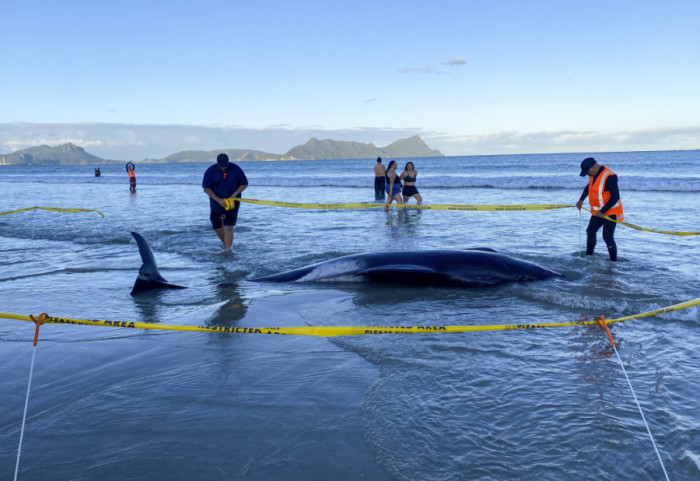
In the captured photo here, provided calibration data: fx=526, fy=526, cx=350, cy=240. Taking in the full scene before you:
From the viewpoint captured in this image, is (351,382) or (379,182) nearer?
(351,382)

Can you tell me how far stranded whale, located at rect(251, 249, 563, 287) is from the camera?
22.8 ft

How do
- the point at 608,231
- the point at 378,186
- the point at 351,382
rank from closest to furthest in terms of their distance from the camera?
the point at 351,382
the point at 608,231
the point at 378,186

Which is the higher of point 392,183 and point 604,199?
point 392,183

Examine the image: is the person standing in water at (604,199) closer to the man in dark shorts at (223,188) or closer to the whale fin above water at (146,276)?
the man in dark shorts at (223,188)

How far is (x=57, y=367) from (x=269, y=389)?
6.32 ft

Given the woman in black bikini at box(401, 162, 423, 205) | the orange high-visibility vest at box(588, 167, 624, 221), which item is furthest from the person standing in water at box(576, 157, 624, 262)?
the woman in black bikini at box(401, 162, 423, 205)

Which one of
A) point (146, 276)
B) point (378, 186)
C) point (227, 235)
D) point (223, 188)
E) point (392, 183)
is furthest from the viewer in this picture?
point (378, 186)

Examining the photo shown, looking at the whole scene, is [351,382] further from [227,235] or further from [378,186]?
[378,186]

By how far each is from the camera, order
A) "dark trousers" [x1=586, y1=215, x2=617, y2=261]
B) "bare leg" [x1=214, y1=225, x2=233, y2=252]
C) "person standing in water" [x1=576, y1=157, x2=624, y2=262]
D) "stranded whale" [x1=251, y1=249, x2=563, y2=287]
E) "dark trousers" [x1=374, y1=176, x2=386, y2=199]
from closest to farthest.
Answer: "stranded whale" [x1=251, y1=249, x2=563, y2=287] → "person standing in water" [x1=576, y1=157, x2=624, y2=262] → "dark trousers" [x1=586, y1=215, x2=617, y2=261] → "bare leg" [x1=214, y1=225, x2=233, y2=252] → "dark trousers" [x1=374, y1=176, x2=386, y2=199]

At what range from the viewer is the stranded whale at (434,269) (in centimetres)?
695

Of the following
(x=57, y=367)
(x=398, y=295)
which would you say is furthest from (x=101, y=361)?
(x=398, y=295)

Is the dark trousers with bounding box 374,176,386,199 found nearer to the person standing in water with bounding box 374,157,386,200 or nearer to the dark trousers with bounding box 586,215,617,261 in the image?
the person standing in water with bounding box 374,157,386,200

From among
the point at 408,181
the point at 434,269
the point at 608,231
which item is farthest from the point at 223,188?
the point at 408,181

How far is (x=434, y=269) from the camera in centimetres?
693
